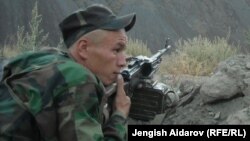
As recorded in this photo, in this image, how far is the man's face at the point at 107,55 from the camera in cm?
223

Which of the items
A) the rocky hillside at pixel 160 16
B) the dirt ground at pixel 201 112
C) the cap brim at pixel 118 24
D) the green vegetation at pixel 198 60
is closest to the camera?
the cap brim at pixel 118 24

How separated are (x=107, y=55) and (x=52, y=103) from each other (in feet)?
1.21

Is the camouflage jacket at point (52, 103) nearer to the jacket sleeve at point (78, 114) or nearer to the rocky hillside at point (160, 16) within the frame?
the jacket sleeve at point (78, 114)

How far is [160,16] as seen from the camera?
18.4m

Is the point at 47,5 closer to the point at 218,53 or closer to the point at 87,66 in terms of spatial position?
the point at 218,53

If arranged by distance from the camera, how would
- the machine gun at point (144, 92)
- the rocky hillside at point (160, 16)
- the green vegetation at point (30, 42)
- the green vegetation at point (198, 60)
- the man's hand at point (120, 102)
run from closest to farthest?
the man's hand at point (120, 102)
the machine gun at point (144, 92)
the green vegetation at point (198, 60)
the green vegetation at point (30, 42)
the rocky hillside at point (160, 16)

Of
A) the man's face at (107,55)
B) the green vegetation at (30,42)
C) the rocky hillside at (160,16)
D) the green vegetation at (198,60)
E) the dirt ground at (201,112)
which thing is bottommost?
the dirt ground at (201,112)

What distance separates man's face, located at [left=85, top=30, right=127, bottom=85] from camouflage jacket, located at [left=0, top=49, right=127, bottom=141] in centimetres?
14

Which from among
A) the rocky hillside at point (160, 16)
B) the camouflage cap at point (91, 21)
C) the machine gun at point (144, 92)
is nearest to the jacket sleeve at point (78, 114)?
the camouflage cap at point (91, 21)

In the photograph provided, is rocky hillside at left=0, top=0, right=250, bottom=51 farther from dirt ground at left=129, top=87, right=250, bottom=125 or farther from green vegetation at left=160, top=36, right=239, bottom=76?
dirt ground at left=129, top=87, right=250, bottom=125

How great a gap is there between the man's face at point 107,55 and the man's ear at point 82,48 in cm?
2

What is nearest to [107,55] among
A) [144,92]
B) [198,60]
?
[144,92]

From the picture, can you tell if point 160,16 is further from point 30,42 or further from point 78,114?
point 78,114

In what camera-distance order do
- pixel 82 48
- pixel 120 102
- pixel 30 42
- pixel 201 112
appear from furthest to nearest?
pixel 30 42 → pixel 201 112 → pixel 120 102 → pixel 82 48
